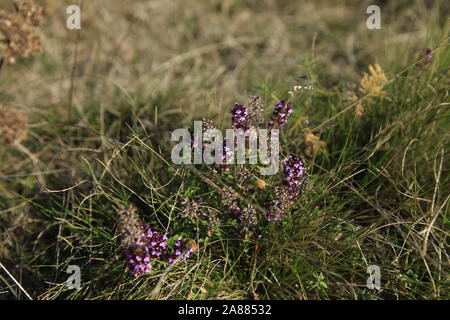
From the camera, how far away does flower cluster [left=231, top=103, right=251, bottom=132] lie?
175 cm

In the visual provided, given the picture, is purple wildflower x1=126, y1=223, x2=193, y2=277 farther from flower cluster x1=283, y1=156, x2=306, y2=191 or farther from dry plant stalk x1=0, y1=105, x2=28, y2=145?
dry plant stalk x1=0, y1=105, x2=28, y2=145

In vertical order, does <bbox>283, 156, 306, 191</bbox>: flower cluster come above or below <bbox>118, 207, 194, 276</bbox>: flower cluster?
above

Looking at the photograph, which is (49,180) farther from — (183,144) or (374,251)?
(374,251)

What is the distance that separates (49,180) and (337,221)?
154cm

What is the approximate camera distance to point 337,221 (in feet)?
6.15

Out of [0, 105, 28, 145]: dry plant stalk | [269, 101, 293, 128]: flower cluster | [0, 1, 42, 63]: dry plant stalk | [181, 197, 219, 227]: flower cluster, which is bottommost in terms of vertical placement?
[181, 197, 219, 227]: flower cluster

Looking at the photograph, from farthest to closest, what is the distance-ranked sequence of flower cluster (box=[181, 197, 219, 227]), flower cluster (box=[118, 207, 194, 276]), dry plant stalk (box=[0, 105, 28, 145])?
dry plant stalk (box=[0, 105, 28, 145])
flower cluster (box=[181, 197, 219, 227])
flower cluster (box=[118, 207, 194, 276])

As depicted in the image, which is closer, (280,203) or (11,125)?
(280,203)

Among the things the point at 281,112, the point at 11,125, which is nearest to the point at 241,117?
the point at 281,112

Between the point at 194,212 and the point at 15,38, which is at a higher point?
the point at 15,38

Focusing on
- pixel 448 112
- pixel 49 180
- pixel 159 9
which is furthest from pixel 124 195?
pixel 159 9

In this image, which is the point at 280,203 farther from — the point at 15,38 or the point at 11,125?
the point at 15,38

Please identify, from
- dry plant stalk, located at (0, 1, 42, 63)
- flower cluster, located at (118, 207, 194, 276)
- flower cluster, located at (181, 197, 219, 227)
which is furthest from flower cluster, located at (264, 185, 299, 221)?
dry plant stalk, located at (0, 1, 42, 63)

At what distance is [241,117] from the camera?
5.76 feet
